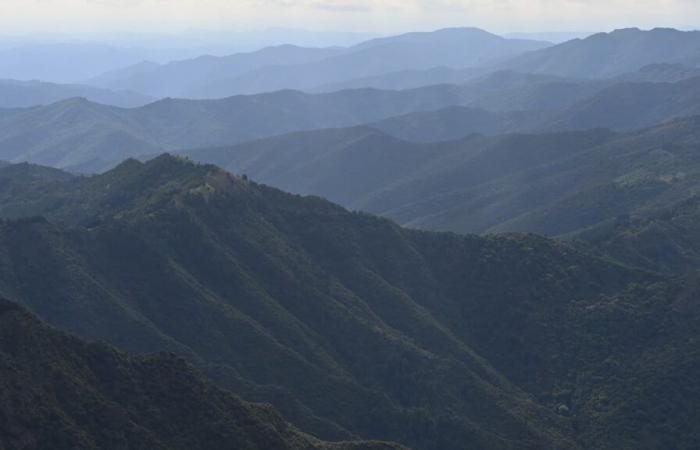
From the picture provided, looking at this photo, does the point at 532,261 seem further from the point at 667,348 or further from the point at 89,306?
the point at 89,306

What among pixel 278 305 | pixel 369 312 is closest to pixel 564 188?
pixel 369 312

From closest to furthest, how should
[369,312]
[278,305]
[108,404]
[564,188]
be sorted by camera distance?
[108,404], [278,305], [369,312], [564,188]

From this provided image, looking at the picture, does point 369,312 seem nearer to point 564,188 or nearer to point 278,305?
point 278,305

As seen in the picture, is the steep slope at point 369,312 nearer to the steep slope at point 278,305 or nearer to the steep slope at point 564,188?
the steep slope at point 278,305

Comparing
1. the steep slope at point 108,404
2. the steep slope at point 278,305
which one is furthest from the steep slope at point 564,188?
the steep slope at point 108,404

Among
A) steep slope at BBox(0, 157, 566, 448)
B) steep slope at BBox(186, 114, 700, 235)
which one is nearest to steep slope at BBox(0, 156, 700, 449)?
steep slope at BBox(0, 157, 566, 448)

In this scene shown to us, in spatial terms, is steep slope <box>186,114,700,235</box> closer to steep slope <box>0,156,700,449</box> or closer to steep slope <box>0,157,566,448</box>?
steep slope <box>0,156,700,449</box>
